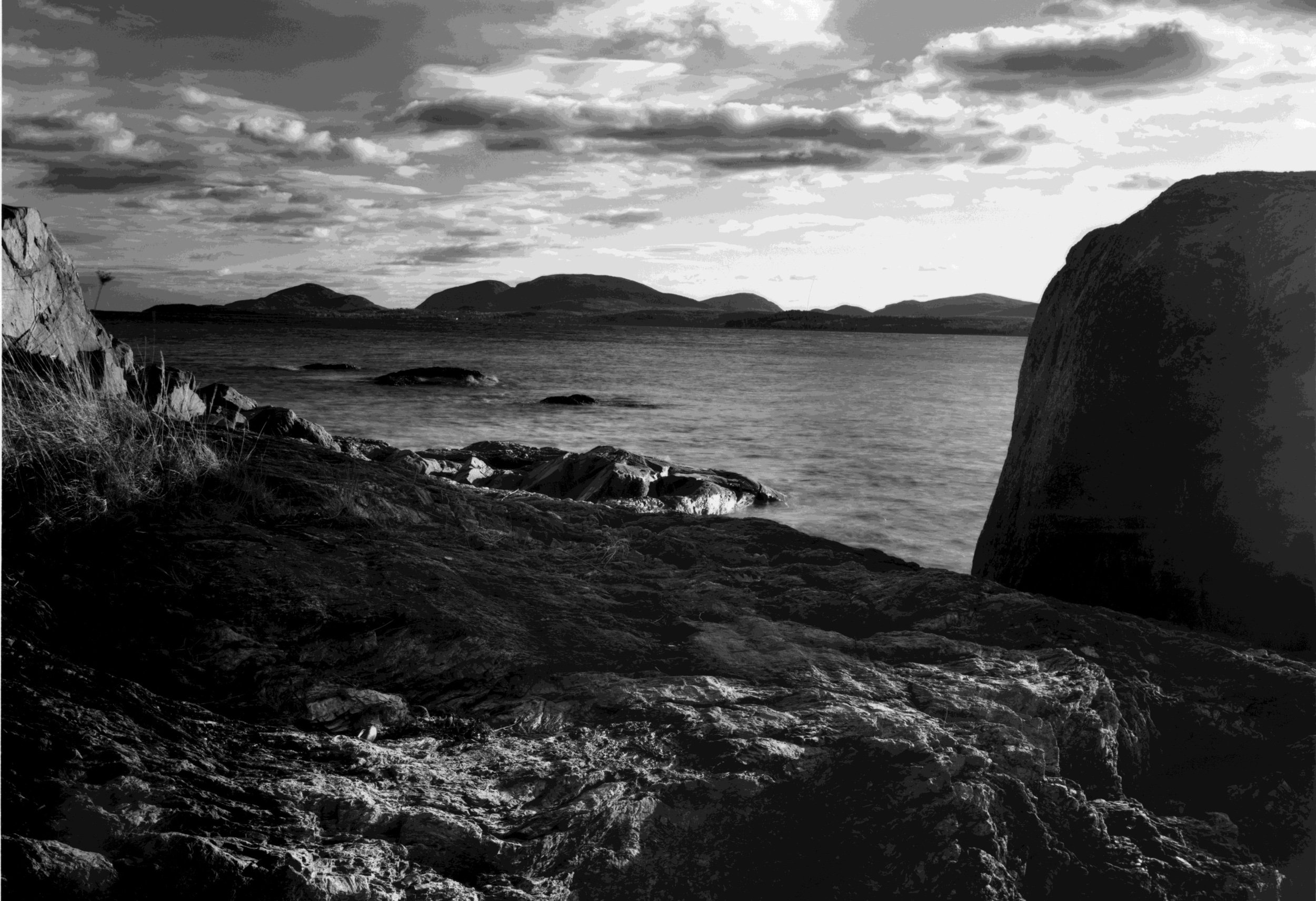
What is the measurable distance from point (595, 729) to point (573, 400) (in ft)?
87.3

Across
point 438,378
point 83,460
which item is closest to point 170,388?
point 83,460

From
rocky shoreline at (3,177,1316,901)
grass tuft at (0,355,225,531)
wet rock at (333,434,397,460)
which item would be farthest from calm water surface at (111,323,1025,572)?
rocky shoreline at (3,177,1316,901)

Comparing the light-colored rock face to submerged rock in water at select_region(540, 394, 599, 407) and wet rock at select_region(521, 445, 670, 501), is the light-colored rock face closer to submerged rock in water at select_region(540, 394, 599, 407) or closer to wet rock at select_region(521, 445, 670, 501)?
wet rock at select_region(521, 445, 670, 501)

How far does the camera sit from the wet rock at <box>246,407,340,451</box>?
47.4 feet

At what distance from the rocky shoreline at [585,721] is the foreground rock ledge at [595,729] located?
1 centimetres

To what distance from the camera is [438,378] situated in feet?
120

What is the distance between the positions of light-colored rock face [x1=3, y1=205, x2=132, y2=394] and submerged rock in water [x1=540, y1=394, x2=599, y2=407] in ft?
54.9

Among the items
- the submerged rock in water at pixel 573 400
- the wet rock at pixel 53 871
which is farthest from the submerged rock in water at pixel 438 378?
the wet rock at pixel 53 871

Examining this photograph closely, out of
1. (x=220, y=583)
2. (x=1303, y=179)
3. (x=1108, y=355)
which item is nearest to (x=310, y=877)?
(x=220, y=583)

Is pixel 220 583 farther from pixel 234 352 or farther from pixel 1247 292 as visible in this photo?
pixel 234 352

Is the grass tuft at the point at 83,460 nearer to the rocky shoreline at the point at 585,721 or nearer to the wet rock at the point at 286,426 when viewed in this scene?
the rocky shoreline at the point at 585,721

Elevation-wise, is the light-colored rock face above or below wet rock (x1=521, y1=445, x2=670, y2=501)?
above

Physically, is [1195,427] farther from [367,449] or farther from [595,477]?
[367,449]

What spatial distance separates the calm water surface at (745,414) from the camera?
14422mm
